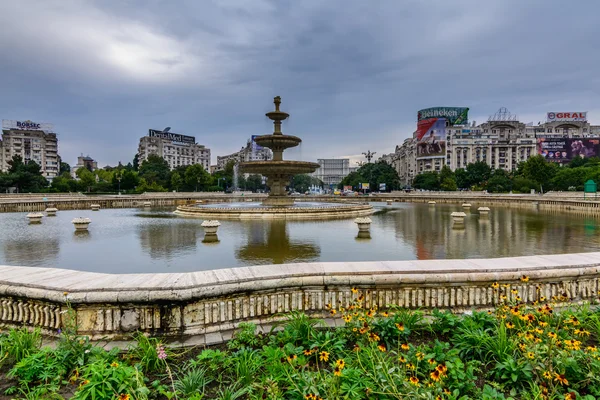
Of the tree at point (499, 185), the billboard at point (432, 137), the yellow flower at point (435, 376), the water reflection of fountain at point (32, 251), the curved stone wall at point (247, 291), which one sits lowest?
the water reflection of fountain at point (32, 251)

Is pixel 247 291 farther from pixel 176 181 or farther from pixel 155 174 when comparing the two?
pixel 155 174

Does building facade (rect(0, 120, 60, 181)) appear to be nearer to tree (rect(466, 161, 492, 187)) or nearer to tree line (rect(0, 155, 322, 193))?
tree line (rect(0, 155, 322, 193))

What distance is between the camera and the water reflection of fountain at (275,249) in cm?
984

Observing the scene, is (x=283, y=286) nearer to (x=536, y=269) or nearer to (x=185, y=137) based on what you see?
(x=536, y=269)

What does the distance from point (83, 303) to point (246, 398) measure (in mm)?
2523

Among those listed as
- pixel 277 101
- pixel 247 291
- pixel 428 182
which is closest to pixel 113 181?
pixel 277 101

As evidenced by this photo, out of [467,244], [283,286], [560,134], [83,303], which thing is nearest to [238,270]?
[283,286]

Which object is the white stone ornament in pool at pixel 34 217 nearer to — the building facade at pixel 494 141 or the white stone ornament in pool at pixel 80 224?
the white stone ornament in pool at pixel 80 224

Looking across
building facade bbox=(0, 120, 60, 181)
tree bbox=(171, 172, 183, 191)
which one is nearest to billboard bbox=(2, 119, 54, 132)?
building facade bbox=(0, 120, 60, 181)

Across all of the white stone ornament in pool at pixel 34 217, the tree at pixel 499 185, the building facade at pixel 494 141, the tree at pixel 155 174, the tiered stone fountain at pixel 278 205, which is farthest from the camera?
the building facade at pixel 494 141

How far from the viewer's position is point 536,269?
5.35m

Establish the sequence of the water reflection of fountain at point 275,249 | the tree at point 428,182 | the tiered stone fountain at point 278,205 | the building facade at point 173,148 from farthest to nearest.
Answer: the building facade at point 173,148
the tree at point 428,182
the tiered stone fountain at point 278,205
the water reflection of fountain at point 275,249

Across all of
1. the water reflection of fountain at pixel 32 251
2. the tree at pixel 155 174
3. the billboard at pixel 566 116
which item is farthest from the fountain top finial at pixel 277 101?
the billboard at pixel 566 116

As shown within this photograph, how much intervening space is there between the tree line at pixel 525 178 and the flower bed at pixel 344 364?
6830cm
